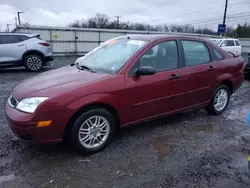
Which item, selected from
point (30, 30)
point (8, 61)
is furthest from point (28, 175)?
point (30, 30)

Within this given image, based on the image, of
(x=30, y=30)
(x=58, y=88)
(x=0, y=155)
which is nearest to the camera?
(x=58, y=88)

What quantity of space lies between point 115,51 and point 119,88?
897 millimetres

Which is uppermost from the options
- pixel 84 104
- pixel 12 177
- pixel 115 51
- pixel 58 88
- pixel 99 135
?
pixel 115 51

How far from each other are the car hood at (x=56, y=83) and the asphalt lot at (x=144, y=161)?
0.87 m

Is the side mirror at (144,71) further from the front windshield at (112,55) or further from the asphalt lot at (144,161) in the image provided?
the asphalt lot at (144,161)

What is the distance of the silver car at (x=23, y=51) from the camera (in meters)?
9.23

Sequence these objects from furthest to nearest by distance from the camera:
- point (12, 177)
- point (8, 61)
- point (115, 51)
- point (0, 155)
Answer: point (8, 61)
point (115, 51)
point (0, 155)
point (12, 177)

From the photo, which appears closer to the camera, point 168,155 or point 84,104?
point 84,104

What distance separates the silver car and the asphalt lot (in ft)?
20.3

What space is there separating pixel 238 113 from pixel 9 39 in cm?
892

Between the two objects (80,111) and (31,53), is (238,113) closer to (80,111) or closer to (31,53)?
(80,111)

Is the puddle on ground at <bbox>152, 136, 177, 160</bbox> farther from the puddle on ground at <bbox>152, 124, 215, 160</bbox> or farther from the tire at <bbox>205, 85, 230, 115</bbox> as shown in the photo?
the tire at <bbox>205, 85, 230, 115</bbox>

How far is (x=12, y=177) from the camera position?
2617 millimetres

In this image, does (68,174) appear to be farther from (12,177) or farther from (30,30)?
(30,30)
